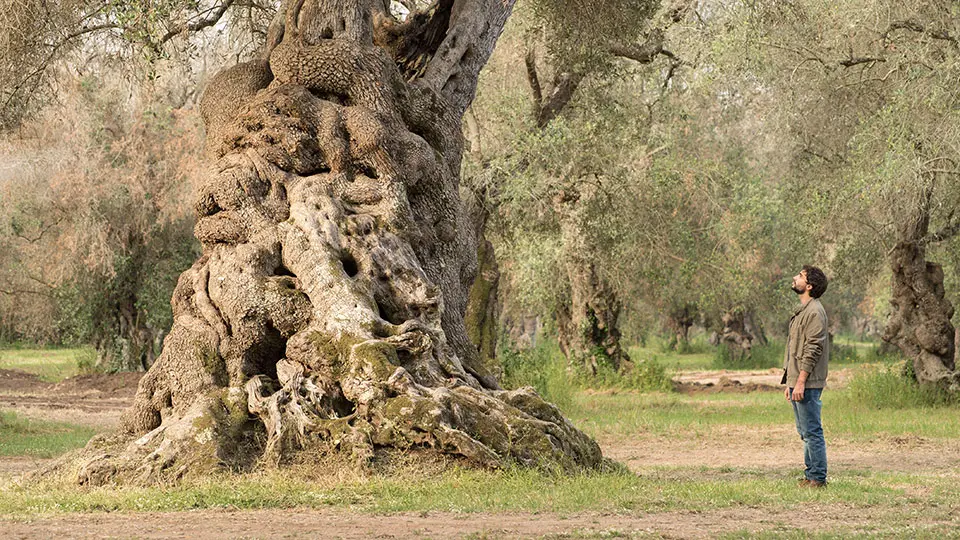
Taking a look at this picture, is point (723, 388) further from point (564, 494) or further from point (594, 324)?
point (564, 494)

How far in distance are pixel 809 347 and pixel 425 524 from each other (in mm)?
3860

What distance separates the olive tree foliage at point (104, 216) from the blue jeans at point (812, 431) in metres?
19.1

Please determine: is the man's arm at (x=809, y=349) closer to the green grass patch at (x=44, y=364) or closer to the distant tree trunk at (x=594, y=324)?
the distant tree trunk at (x=594, y=324)

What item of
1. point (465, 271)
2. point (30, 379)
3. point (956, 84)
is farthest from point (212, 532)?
point (30, 379)

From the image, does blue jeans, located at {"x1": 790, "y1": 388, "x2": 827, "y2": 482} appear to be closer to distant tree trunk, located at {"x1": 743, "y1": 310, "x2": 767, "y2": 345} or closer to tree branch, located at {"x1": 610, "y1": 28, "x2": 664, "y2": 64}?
tree branch, located at {"x1": 610, "y1": 28, "x2": 664, "y2": 64}

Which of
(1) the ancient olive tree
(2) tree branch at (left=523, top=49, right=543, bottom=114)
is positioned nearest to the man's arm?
(1) the ancient olive tree

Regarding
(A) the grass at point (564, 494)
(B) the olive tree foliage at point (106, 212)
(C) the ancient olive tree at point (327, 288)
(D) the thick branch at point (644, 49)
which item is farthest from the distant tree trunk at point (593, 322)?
(A) the grass at point (564, 494)

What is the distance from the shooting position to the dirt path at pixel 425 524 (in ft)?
22.1

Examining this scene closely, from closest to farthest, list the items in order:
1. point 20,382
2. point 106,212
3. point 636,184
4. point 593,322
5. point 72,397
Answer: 1. point 636,184
2. point 72,397
3. point 106,212
4. point 593,322
5. point 20,382

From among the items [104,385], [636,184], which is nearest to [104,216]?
[104,385]

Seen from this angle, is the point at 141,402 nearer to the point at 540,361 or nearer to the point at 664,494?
the point at 664,494

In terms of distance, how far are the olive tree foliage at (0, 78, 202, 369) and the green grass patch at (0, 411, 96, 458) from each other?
8.26 m

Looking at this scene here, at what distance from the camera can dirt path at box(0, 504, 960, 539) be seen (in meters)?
6.72

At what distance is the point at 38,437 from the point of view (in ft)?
52.8
